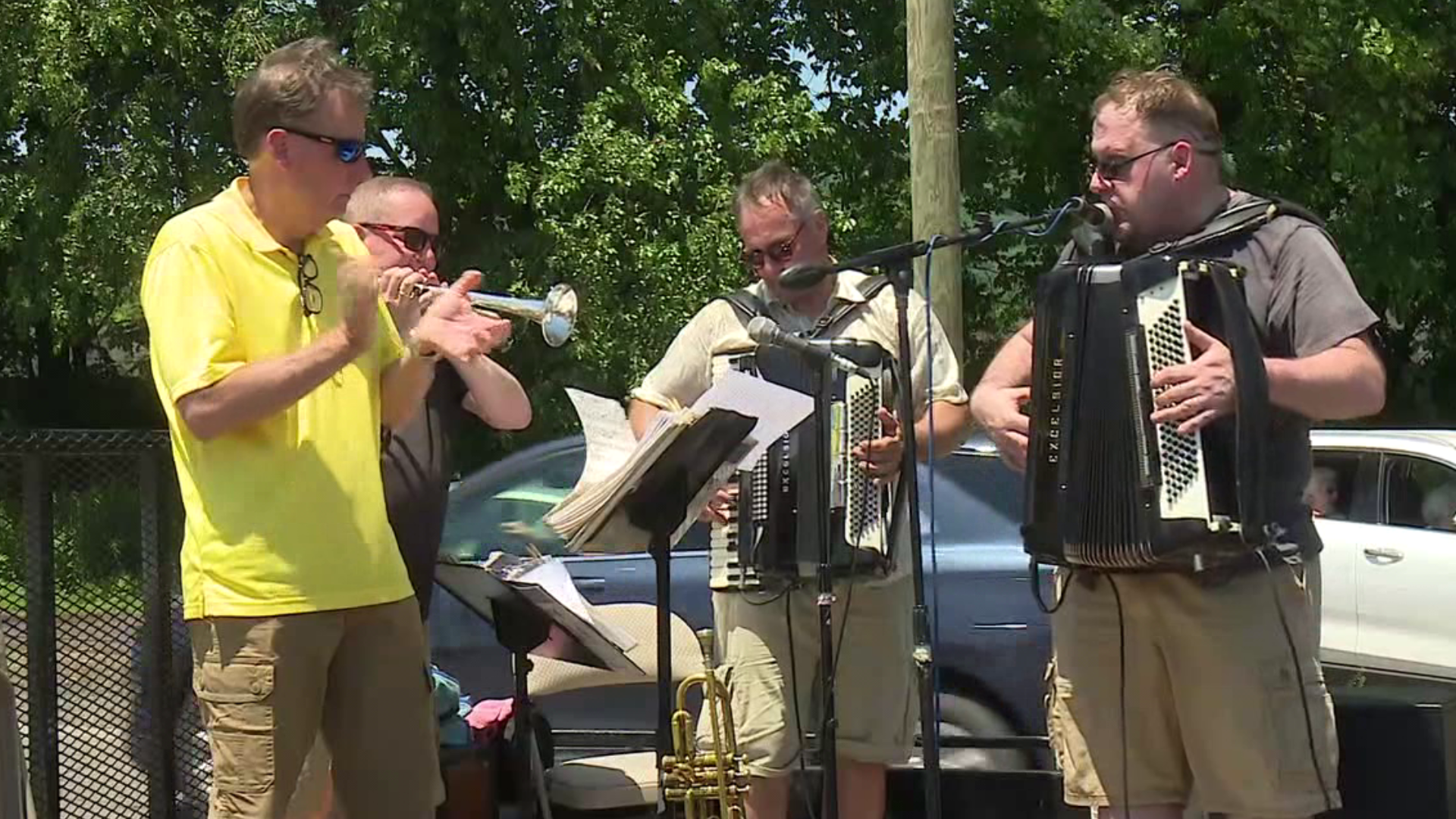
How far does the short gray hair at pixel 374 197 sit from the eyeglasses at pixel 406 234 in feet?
0.05

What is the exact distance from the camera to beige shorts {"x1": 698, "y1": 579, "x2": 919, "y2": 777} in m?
4.04

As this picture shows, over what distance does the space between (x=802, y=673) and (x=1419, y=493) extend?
15.9 ft

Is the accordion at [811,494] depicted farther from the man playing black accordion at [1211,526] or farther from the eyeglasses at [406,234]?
the eyeglasses at [406,234]

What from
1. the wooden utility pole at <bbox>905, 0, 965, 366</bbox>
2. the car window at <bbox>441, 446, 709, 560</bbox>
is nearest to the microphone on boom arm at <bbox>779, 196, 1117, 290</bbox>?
the car window at <bbox>441, 446, 709, 560</bbox>

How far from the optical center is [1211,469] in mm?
3107

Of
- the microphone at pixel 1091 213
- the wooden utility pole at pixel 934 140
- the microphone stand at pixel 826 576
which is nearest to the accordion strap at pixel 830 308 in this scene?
the microphone stand at pixel 826 576

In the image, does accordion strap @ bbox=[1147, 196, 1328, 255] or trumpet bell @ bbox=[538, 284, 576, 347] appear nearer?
accordion strap @ bbox=[1147, 196, 1328, 255]

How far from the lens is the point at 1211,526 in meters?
3.08

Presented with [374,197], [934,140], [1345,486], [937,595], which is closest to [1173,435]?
[374,197]

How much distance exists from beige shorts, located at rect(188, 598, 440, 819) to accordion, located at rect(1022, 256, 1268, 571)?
4.21ft

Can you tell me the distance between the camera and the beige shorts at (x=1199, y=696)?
3.24 metres

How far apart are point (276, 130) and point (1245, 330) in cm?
178

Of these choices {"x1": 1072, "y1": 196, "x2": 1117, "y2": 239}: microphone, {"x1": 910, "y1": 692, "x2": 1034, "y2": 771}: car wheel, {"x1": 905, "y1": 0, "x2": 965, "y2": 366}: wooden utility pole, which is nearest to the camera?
{"x1": 1072, "y1": 196, "x2": 1117, "y2": 239}: microphone

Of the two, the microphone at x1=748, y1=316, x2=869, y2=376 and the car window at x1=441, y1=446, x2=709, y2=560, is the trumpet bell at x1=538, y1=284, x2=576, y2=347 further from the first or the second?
the car window at x1=441, y1=446, x2=709, y2=560
